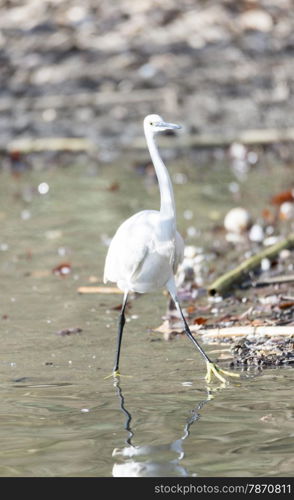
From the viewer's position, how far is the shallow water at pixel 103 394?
16.6 ft

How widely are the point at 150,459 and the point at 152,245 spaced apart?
5.96 feet

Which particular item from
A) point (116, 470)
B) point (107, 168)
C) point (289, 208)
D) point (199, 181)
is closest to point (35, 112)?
point (107, 168)

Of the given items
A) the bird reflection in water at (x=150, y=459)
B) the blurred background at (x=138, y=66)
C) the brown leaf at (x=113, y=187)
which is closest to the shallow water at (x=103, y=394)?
the bird reflection in water at (x=150, y=459)

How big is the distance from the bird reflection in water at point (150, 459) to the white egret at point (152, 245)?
126 cm

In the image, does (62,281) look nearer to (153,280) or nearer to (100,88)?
(153,280)

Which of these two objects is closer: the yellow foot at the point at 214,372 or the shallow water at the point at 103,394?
the shallow water at the point at 103,394

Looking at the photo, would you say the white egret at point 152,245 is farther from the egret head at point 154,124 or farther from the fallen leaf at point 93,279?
the fallen leaf at point 93,279

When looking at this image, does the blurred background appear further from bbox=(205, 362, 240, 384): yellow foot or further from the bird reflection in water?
the bird reflection in water

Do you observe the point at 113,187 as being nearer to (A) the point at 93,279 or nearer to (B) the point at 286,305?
(A) the point at 93,279

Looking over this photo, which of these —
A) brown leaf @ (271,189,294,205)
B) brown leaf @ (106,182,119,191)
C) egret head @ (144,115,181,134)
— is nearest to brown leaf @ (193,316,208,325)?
egret head @ (144,115,181,134)

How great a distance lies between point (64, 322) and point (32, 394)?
174 centimetres

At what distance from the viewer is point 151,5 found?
16844 millimetres

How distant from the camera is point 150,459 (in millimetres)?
5039

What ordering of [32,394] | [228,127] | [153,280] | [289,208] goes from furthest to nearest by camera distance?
1. [228,127]
2. [289,208]
3. [153,280]
4. [32,394]
